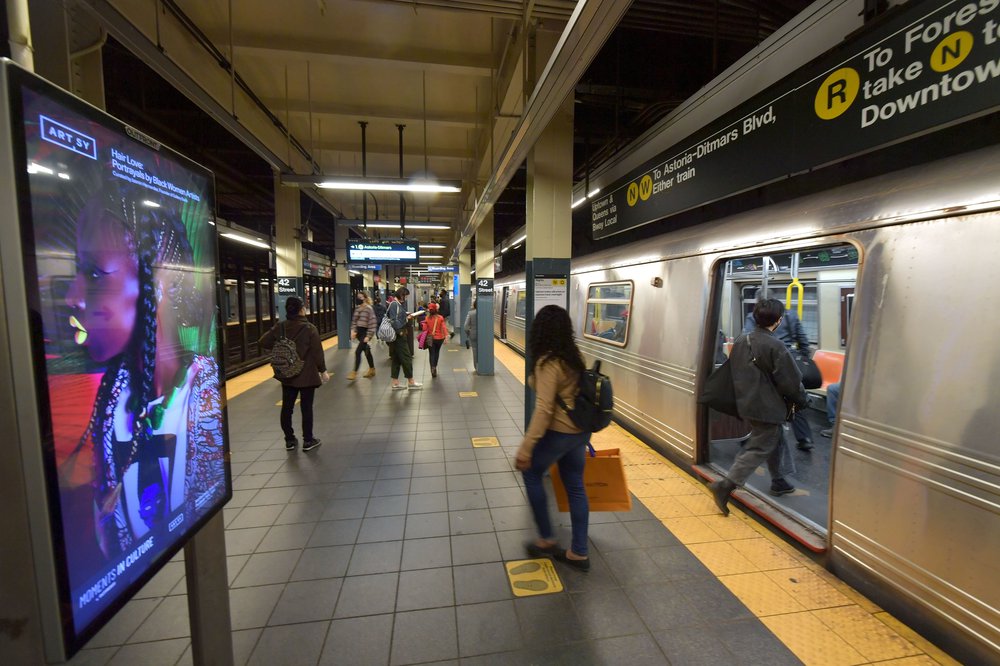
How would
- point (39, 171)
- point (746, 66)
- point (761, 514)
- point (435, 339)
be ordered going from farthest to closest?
1. point (435, 339)
2. point (746, 66)
3. point (761, 514)
4. point (39, 171)

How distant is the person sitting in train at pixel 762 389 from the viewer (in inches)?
123

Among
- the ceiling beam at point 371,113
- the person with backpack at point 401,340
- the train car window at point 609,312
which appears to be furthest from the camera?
the person with backpack at point 401,340

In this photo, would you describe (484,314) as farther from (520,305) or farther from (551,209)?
(551,209)

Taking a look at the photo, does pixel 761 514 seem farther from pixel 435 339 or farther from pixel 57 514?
pixel 435 339

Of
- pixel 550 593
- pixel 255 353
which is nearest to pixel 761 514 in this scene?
pixel 550 593

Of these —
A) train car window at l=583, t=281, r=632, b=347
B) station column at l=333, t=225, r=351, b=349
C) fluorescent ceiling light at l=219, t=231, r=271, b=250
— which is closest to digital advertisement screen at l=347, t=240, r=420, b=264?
fluorescent ceiling light at l=219, t=231, r=271, b=250

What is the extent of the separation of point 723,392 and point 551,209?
2388mm

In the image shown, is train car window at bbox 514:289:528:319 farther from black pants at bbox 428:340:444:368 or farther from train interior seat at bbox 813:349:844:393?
train interior seat at bbox 813:349:844:393

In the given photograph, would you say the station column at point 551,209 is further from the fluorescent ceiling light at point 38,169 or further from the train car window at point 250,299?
the train car window at point 250,299

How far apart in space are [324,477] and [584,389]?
2691 millimetres

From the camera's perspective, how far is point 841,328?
17.9 ft

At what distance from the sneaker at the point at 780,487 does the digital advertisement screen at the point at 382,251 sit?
8.02 metres

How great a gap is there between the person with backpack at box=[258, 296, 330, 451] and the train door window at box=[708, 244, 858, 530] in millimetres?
3870

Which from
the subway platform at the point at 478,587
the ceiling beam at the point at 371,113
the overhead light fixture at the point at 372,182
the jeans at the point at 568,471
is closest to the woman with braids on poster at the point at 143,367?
the subway platform at the point at 478,587
